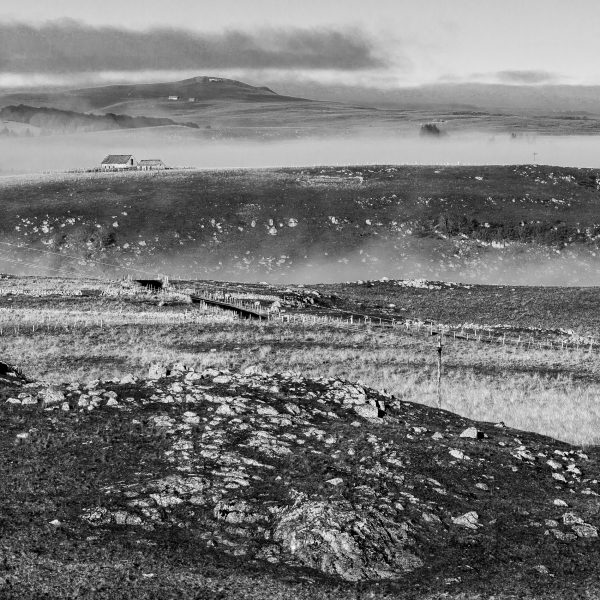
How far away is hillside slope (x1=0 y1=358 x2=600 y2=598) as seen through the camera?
19.1 m

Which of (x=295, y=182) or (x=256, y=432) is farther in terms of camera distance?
(x=295, y=182)

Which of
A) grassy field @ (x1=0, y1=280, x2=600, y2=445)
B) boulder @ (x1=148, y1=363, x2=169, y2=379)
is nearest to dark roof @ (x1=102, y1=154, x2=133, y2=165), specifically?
grassy field @ (x1=0, y1=280, x2=600, y2=445)

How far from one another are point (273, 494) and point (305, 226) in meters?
88.0

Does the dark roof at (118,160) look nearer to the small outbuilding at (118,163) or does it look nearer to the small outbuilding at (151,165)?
the small outbuilding at (118,163)

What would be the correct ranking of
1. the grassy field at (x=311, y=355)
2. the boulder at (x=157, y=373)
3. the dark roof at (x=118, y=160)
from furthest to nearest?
the dark roof at (x=118, y=160) → the grassy field at (x=311, y=355) → the boulder at (x=157, y=373)

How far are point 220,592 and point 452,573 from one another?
4381 mm

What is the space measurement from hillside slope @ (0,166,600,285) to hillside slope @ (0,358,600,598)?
70.0 m

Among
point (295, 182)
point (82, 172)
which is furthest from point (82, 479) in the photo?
point (82, 172)

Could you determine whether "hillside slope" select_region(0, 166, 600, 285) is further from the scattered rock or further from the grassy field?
the scattered rock

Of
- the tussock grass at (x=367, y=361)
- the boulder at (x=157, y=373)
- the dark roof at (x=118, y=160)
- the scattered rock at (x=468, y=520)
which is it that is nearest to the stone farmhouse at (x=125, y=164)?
the dark roof at (x=118, y=160)

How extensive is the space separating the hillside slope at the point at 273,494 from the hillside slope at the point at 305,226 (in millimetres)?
70045

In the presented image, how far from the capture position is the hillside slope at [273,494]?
19125mm

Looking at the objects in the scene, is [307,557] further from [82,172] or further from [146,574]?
[82,172]

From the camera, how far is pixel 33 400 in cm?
2728
